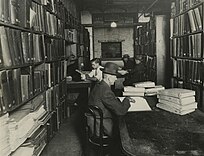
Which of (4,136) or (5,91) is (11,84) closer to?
(5,91)

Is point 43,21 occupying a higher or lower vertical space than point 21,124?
higher

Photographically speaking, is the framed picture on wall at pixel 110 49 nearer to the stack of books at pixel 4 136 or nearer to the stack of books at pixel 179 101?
the stack of books at pixel 179 101

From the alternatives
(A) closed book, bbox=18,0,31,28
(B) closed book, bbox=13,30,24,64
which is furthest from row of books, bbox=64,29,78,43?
(B) closed book, bbox=13,30,24,64

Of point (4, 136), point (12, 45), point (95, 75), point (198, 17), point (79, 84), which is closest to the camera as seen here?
point (4, 136)

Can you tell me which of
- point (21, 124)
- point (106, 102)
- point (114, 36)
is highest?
point (114, 36)

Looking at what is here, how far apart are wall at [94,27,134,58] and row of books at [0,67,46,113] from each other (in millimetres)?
8596

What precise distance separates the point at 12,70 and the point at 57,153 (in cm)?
177

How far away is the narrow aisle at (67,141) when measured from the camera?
3570 mm

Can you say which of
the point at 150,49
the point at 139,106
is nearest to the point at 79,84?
the point at 150,49

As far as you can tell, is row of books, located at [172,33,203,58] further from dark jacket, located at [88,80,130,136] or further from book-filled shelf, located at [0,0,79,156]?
book-filled shelf, located at [0,0,79,156]

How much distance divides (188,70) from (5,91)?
101 inches

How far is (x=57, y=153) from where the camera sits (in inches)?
139

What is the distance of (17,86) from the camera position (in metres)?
2.27

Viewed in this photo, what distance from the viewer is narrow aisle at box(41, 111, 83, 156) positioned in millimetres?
3570
